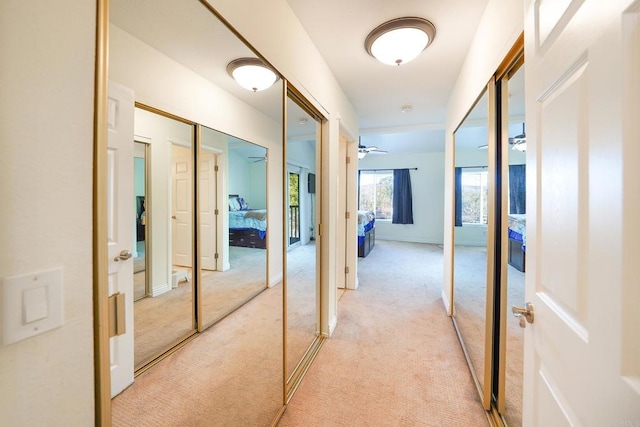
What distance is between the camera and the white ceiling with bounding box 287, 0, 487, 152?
156 centimetres

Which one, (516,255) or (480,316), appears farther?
(480,316)

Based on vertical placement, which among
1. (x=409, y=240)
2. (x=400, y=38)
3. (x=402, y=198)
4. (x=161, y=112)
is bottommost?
(x=409, y=240)

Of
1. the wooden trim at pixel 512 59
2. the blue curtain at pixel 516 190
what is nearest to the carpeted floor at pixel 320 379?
the blue curtain at pixel 516 190

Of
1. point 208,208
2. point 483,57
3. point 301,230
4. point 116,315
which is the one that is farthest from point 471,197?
point 116,315

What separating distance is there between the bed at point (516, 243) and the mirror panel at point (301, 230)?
1295mm

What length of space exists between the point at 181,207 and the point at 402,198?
7.01 metres

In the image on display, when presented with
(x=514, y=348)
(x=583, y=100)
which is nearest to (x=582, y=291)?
(x=583, y=100)

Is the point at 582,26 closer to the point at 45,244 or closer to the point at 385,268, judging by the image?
the point at 45,244

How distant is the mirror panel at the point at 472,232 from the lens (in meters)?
1.82

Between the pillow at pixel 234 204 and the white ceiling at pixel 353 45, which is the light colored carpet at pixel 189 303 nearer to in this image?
the pillow at pixel 234 204

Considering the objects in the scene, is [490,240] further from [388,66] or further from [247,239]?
[388,66]

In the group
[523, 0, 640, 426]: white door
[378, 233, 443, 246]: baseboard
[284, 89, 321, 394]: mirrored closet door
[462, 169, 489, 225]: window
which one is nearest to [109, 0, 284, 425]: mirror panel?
[284, 89, 321, 394]: mirrored closet door

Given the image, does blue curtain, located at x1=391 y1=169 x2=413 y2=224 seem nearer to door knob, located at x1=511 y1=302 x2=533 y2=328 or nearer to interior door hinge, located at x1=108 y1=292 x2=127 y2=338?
door knob, located at x1=511 y1=302 x2=533 y2=328

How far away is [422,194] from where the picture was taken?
286 inches
